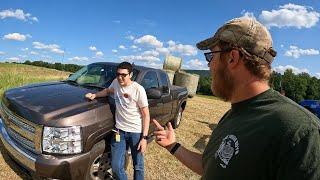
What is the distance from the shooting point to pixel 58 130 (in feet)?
15.1

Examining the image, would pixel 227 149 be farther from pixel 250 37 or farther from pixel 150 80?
pixel 150 80

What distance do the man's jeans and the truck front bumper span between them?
0.25 m

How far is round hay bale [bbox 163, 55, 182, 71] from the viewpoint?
2062 centimetres

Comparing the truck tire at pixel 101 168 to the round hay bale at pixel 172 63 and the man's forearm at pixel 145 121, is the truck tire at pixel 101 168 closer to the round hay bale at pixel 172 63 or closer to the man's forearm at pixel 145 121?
the man's forearm at pixel 145 121

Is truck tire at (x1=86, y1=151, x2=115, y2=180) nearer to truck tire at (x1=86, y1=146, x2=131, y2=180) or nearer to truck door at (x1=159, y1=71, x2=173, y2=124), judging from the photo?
truck tire at (x1=86, y1=146, x2=131, y2=180)

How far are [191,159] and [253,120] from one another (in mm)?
1112

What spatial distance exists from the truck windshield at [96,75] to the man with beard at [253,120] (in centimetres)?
432

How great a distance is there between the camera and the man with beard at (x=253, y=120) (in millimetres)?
1521

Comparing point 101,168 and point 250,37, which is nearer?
point 250,37

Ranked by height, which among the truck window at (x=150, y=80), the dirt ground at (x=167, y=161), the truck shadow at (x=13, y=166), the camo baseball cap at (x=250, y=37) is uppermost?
the camo baseball cap at (x=250, y=37)

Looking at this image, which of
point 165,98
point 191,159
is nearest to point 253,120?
point 191,159

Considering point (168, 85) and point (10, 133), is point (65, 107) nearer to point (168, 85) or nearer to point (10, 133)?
point (10, 133)

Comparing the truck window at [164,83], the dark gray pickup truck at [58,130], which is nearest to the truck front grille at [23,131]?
the dark gray pickup truck at [58,130]

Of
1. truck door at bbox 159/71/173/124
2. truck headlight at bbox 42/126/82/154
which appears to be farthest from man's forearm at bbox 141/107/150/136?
truck door at bbox 159/71/173/124
